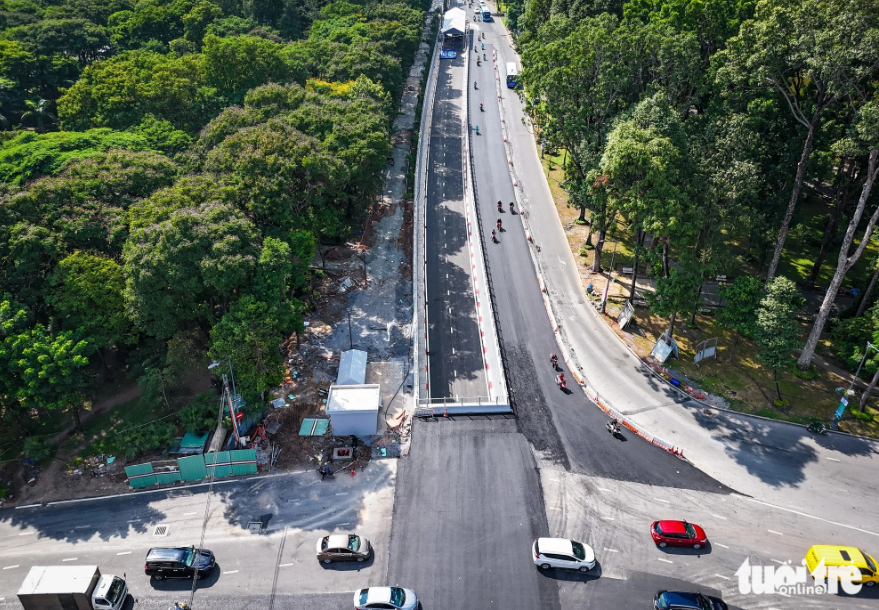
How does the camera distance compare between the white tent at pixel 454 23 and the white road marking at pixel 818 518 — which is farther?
the white tent at pixel 454 23

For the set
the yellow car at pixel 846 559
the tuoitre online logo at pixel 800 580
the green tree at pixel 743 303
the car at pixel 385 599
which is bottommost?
the car at pixel 385 599

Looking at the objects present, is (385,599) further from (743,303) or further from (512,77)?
(512,77)

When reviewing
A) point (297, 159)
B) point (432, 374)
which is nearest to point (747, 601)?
point (432, 374)

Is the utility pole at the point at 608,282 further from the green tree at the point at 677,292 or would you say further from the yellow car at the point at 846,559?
the yellow car at the point at 846,559

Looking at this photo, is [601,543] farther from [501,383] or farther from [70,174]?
[70,174]

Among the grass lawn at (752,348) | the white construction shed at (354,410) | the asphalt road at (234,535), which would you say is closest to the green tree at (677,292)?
the grass lawn at (752,348)

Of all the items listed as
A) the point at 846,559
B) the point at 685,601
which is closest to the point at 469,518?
the point at 685,601

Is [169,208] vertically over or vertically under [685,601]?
over
